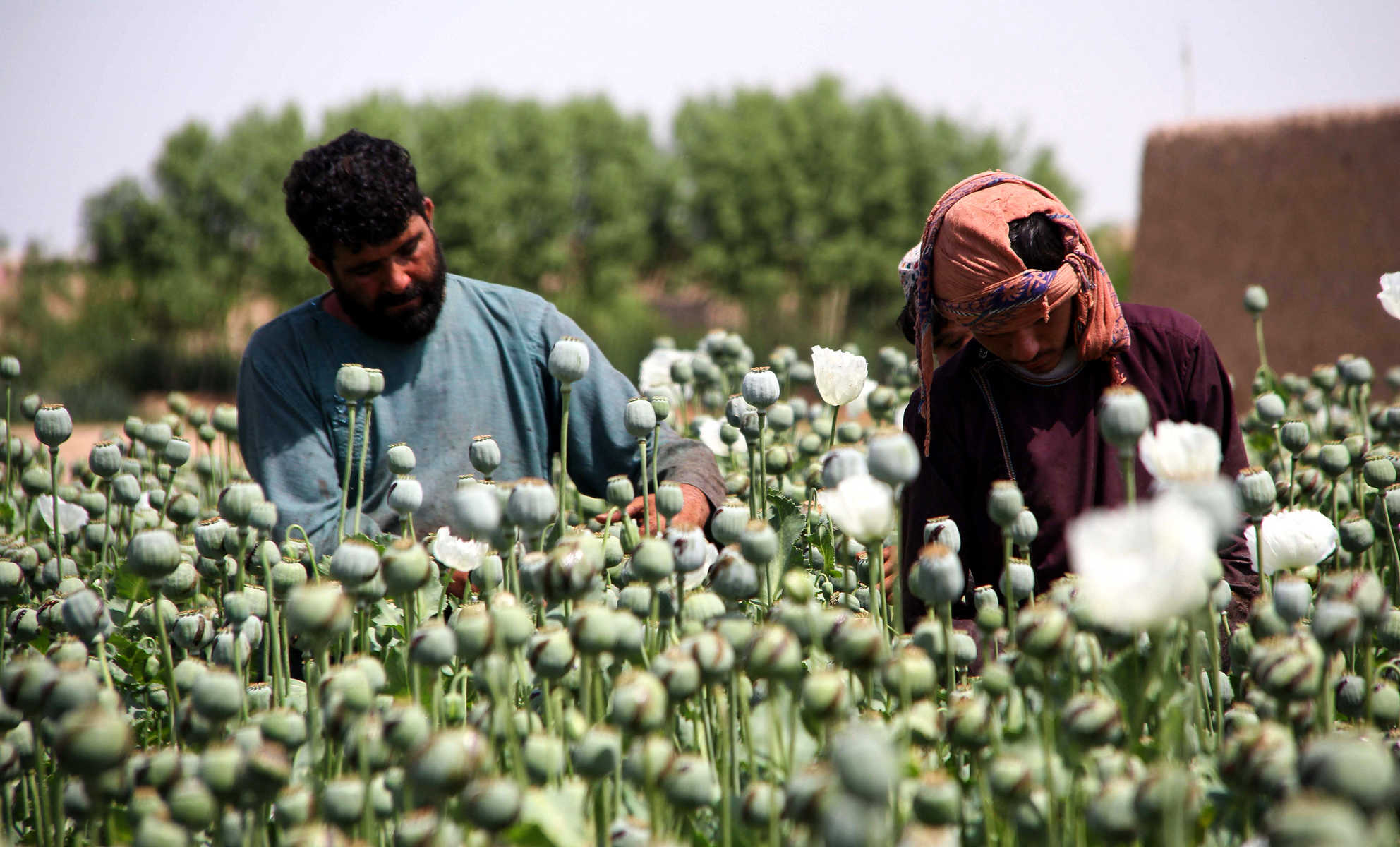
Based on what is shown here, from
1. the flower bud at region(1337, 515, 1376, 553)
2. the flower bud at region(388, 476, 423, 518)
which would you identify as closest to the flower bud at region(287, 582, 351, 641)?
the flower bud at region(388, 476, 423, 518)

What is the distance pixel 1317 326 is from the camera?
5.96 m

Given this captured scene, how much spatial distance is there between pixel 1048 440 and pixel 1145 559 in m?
1.46

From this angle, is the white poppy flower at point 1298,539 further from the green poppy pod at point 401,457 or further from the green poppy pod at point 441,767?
the green poppy pod at point 401,457

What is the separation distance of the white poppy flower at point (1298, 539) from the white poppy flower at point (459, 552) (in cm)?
114

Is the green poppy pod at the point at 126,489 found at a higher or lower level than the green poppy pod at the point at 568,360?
lower

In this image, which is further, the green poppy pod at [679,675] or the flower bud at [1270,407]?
the flower bud at [1270,407]

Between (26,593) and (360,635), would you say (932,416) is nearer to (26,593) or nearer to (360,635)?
(360,635)

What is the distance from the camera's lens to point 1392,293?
2324 mm

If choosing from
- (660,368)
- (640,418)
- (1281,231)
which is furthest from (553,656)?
(1281,231)

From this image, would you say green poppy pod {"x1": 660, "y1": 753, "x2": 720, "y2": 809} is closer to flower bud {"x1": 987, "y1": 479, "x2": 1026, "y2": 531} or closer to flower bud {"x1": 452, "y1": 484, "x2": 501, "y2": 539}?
flower bud {"x1": 452, "y1": 484, "x2": 501, "y2": 539}

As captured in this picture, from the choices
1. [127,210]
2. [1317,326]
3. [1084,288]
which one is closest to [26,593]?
[1084,288]

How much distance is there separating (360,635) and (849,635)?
846mm

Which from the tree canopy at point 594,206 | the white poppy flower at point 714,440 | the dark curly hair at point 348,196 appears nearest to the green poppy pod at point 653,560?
the white poppy flower at point 714,440

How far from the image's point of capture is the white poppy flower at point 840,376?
185 cm
